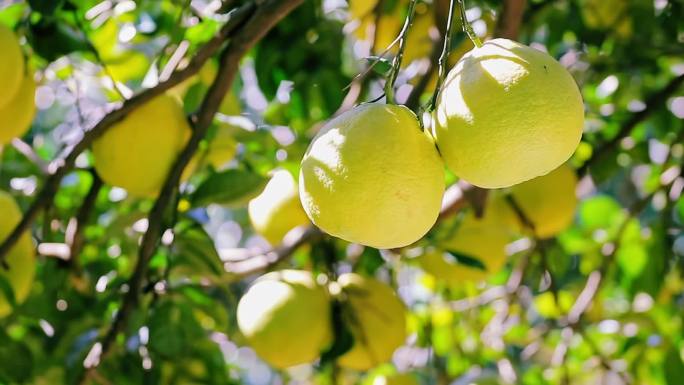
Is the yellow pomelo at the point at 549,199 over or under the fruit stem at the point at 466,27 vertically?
under

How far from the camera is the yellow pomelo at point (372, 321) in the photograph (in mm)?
1347

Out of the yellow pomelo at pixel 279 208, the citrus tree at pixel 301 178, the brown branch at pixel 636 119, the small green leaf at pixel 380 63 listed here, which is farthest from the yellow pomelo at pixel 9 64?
the brown branch at pixel 636 119

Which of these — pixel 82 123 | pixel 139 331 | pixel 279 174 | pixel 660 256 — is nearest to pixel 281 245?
pixel 279 174

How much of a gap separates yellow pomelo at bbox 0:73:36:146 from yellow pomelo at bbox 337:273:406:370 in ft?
1.69

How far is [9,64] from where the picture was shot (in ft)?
3.72

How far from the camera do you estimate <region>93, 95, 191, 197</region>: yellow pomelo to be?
1.21m

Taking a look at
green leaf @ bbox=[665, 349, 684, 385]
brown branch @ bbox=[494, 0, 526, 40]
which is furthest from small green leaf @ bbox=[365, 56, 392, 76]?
green leaf @ bbox=[665, 349, 684, 385]

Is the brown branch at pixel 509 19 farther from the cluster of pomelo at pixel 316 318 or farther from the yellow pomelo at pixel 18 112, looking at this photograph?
the yellow pomelo at pixel 18 112

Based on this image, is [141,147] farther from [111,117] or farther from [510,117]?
[510,117]

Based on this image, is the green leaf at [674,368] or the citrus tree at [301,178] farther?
the green leaf at [674,368]

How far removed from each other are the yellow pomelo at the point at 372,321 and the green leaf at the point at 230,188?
22cm

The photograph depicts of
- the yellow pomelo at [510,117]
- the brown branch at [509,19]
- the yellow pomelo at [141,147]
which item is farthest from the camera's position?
the yellow pomelo at [141,147]

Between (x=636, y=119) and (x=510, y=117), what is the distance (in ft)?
3.19

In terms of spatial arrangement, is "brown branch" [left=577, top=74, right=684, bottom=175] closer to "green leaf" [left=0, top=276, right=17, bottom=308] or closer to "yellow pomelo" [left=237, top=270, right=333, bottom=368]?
"yellow pomelo" [left=237, top=270, right=333, bottom=368]
